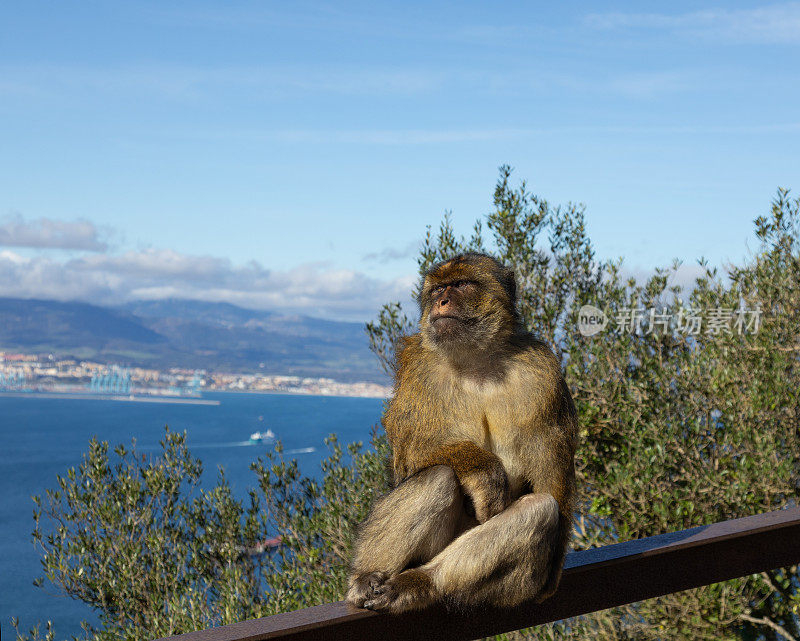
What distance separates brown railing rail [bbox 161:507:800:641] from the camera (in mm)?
1432

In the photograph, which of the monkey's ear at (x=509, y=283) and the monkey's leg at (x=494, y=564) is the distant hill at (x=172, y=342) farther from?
the monkey's leg at (x=494, y=564)

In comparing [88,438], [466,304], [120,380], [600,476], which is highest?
[466,304]

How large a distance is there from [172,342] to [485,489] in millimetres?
175839

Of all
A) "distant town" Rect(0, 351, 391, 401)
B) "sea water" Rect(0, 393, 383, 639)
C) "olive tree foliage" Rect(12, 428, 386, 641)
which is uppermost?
"olive tree foliage" Rect(12, 428, 386, 641)

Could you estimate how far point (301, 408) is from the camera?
13238cm

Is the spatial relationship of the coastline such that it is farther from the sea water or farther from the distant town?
the sea water

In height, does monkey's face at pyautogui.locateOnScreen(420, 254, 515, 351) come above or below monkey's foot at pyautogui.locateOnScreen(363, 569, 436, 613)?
above

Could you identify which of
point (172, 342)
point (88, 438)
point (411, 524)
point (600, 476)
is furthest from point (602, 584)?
point (172, 342)

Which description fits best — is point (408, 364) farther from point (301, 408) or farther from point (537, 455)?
point (301, 408)

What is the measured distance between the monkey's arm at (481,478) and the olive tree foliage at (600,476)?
3383 millimetres

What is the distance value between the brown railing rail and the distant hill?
346 feet

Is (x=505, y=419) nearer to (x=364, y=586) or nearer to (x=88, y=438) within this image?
(x=364, y=586)

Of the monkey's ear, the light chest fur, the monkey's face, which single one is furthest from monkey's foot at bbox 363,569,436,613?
the monkey's ear

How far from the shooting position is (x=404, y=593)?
5.99 ft
